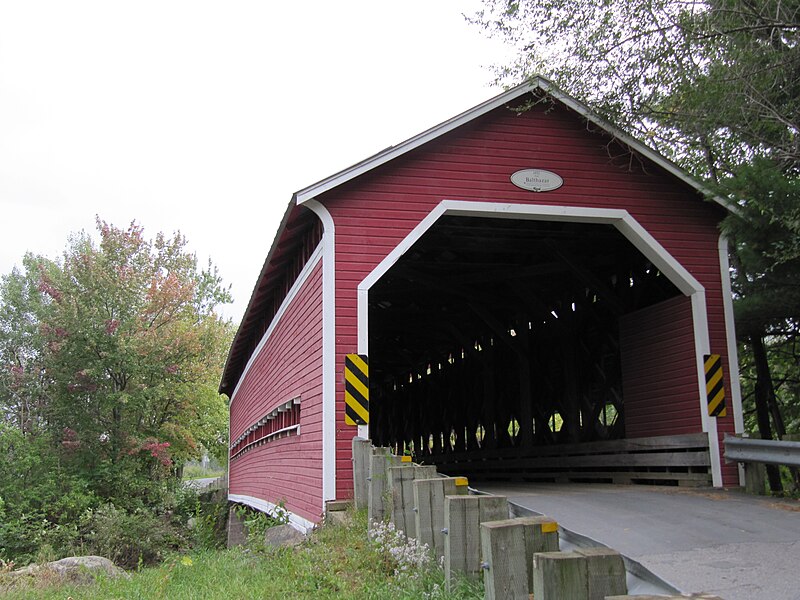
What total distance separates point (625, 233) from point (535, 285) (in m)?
4.47

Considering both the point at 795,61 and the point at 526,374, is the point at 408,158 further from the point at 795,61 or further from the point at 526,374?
the point at 526,374

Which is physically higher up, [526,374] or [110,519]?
[526,374]

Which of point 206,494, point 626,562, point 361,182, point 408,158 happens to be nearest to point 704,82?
point 408,158

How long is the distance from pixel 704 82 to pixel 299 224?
15.7ft

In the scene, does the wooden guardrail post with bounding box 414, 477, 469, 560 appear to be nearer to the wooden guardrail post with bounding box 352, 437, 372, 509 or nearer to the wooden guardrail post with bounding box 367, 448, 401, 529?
the wooden guardrail post with bounding box 367, 448, 401, 529

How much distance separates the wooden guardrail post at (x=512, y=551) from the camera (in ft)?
12.1

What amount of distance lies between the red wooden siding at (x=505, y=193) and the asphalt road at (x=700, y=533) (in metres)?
1.83

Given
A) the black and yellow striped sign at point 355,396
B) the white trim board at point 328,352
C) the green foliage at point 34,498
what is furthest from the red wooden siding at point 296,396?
the green foliage at point 34,498

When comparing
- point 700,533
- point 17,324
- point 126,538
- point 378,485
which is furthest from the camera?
point 17,324

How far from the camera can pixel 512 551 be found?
3.71 meters

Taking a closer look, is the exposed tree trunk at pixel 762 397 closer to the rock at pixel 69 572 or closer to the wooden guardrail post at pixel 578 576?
the wooden guardrail post at pixel 578 576

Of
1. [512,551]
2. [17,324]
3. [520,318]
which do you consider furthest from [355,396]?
[17,324]

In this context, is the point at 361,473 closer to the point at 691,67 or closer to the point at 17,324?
the point at 691,67

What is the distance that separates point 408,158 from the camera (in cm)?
878
